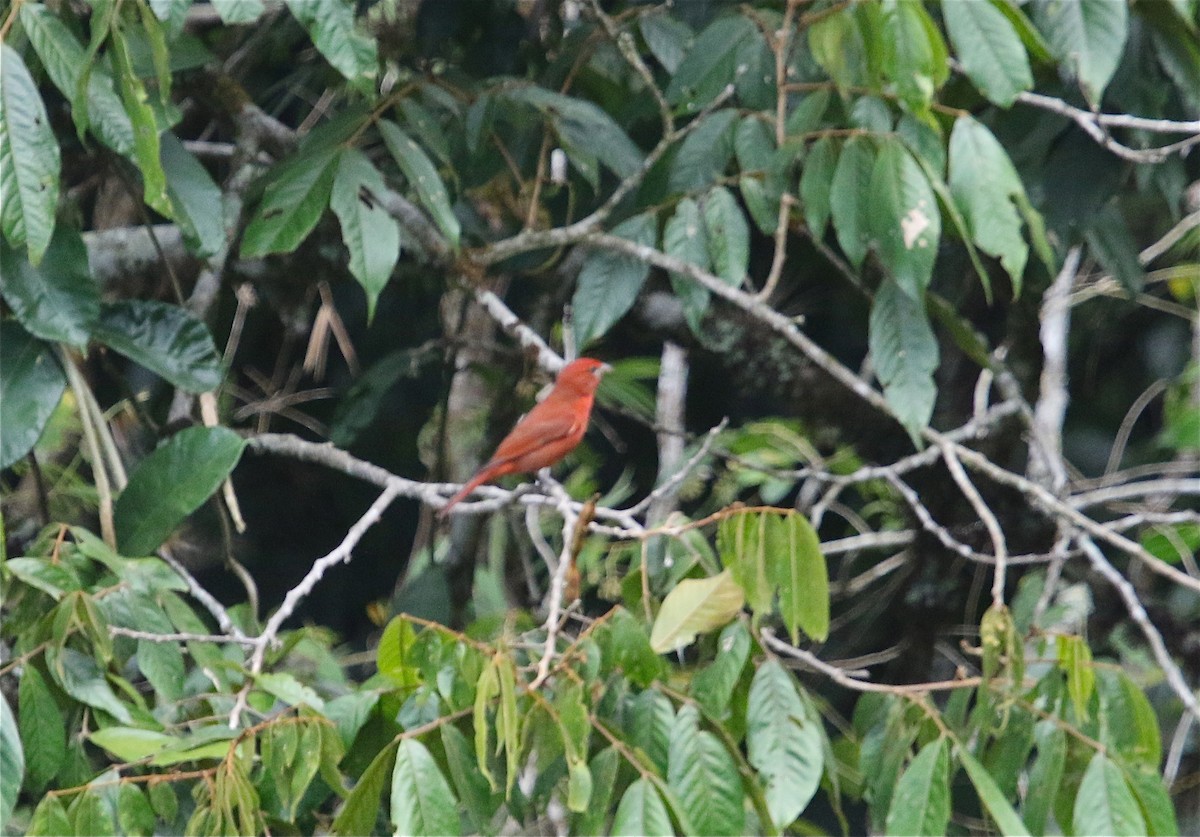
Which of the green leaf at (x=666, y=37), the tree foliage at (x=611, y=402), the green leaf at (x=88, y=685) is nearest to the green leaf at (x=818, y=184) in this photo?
the tree foliage at (x=611, y=402)

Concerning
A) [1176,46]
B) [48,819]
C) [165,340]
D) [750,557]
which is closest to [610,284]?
[165,340]

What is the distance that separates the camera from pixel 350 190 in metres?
3.14

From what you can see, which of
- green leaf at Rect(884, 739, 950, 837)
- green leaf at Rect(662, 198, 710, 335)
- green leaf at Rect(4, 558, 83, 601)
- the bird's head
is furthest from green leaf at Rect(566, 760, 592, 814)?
the bird's head

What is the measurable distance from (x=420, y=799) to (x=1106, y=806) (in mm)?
1156

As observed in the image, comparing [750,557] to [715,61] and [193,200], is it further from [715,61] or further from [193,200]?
[193,200]

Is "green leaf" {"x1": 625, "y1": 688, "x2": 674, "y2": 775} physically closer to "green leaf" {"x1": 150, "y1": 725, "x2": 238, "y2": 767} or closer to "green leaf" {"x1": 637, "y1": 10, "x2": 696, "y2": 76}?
"green leaf" {"x1": 150, "y1": 725, "x2": 238, "y2": 767}

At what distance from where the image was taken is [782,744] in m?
2.47

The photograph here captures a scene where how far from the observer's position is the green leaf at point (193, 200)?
3186 millimetres

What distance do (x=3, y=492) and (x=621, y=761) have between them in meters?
2.40

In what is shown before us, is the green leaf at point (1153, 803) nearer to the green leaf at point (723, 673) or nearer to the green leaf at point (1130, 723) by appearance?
the green leaf at point (1130, 723)

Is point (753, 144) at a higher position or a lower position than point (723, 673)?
higher

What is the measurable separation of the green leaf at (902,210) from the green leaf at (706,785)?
1151 millimetres

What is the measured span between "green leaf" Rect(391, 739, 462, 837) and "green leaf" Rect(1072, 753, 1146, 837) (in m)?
1.07

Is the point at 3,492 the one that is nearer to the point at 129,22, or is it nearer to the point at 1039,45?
the point at 129,22
